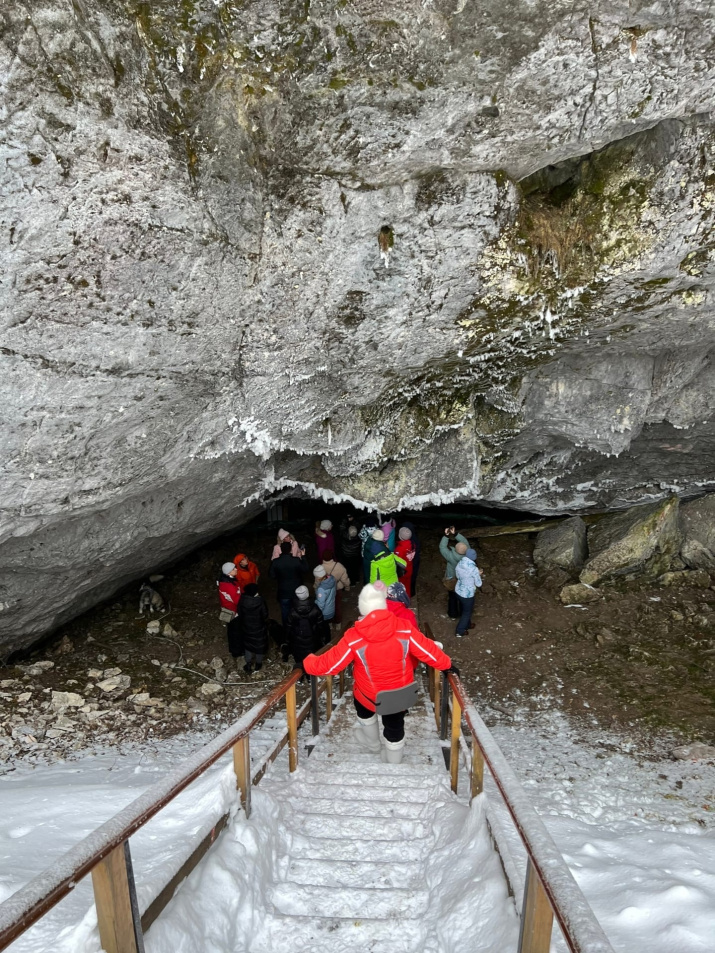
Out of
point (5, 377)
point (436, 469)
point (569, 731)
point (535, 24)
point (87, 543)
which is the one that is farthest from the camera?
point (436, 469)

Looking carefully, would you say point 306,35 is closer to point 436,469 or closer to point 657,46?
point 657,46

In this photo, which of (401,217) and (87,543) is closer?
(401,217)

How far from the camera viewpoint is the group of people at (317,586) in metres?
7.32

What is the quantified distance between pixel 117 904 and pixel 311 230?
5403 mm

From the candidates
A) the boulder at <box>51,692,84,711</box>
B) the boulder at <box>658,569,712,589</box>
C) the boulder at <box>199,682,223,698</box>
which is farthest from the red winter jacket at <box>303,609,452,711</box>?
the boulder at <box>658,569,712,589</box>

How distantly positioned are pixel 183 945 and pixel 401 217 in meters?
5.81

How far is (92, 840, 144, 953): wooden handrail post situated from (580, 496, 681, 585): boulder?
359 inches

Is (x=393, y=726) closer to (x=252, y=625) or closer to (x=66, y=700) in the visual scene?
(x=252, y=625)

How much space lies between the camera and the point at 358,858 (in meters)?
3.47

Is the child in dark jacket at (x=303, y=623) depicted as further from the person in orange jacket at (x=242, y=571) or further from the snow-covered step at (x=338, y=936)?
→ the snow-covered step at (x=338, y=936)

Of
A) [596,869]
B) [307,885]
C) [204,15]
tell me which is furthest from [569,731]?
[204,15]

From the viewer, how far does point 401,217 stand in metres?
5.73

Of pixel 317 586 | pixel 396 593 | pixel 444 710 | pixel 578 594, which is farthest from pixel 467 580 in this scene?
pixel 444 710

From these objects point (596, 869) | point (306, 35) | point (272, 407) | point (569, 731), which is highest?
point (306, 35)
